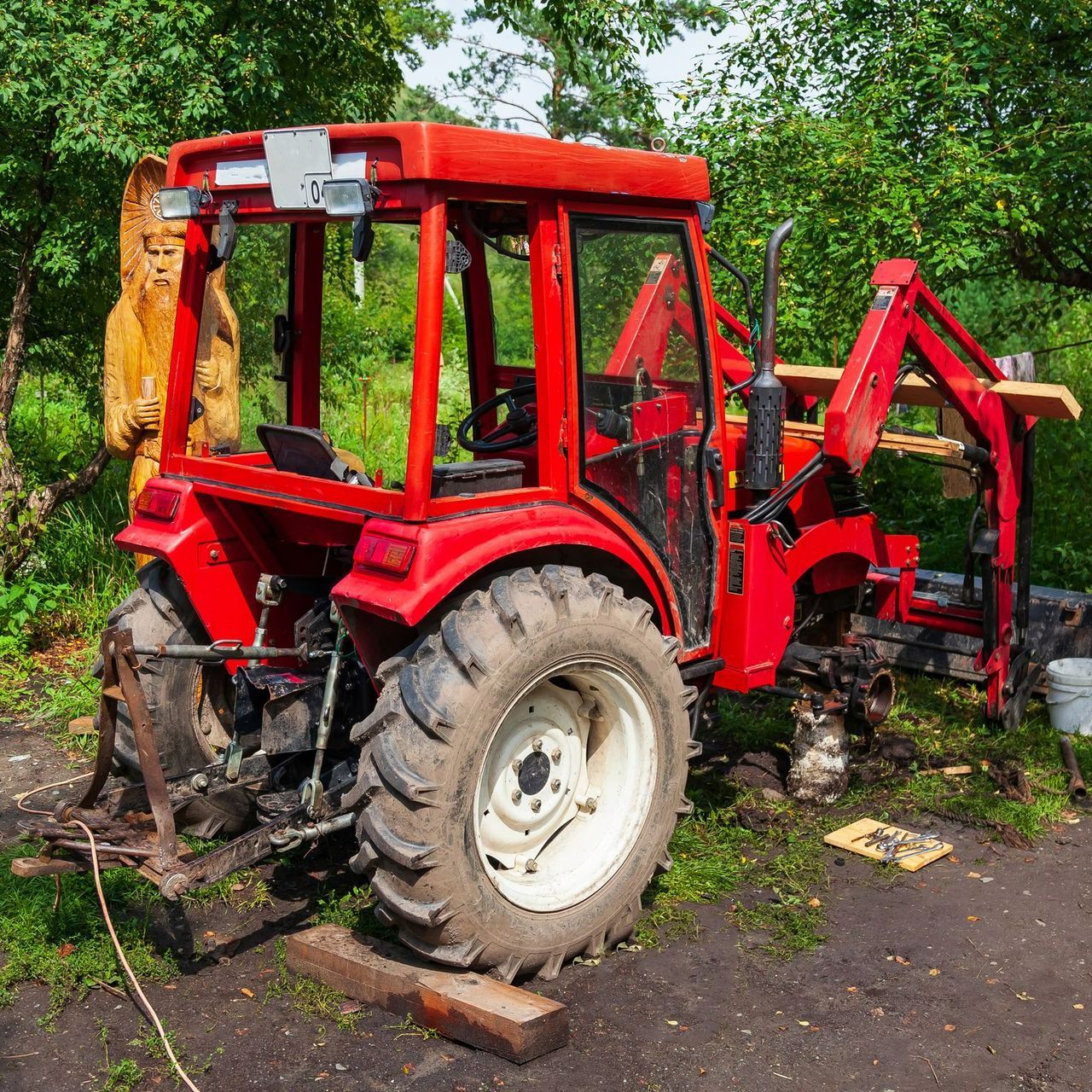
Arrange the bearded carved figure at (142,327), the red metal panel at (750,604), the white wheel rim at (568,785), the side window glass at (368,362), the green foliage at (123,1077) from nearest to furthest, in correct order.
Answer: the green foliage at (123,1077), the white wheel rim at (568,785), the red metal panel at (750,604), the side window glass at (368,362), the bearded carved figure at (142,327)

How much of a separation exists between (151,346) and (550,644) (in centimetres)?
371

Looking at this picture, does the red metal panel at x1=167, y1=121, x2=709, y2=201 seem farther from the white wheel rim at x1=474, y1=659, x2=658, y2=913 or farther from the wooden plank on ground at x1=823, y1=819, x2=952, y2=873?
the wooden plank on ground at x1=823, y1=819, x2=952, y2=873

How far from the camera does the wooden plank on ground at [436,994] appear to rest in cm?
345

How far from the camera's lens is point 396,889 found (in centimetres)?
354

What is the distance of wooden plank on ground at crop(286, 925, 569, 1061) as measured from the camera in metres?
3.45

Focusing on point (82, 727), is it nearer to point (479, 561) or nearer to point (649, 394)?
point (479, 561)

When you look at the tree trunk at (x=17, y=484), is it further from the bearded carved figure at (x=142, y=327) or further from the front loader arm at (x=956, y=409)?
the front loader arm at (x=956, y=409)

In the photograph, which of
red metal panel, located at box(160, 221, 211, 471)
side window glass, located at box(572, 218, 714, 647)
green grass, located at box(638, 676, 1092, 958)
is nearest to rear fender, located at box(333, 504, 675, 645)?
side window glass, located at box(572, 218, 714, 647)

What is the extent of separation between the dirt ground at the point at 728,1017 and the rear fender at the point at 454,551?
1.18 meters

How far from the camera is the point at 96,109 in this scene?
253 inches

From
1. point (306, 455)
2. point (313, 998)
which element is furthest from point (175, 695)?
point (313, 998)

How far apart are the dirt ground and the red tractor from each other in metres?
0.30

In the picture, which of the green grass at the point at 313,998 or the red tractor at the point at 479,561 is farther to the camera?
the green grass at the point at 313,998

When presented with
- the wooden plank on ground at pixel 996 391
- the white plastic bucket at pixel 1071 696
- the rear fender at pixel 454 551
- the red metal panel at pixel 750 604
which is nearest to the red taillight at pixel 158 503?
the rear fender at pixel 454 551
